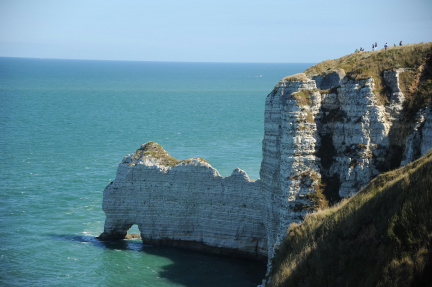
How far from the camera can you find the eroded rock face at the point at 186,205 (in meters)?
46.3

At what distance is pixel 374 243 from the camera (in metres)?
22.0

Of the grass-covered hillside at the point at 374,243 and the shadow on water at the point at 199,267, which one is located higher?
the grass-covered hillside at the point at 374,243

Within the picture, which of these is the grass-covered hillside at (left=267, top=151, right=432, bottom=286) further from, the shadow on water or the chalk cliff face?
the shadow on water

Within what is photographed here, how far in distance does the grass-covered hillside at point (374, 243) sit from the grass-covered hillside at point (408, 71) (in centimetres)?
1233

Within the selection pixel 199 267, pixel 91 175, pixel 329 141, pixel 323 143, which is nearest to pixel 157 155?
pixel 199 267

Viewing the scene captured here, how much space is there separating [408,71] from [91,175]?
4418 cm

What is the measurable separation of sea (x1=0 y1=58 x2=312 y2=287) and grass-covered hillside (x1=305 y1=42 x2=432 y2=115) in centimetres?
1648

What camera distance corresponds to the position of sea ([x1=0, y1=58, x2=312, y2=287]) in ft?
147

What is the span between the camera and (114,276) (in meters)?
44.3

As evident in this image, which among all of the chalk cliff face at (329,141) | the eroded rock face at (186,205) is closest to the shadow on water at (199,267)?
the eroded rock face at (186,205)

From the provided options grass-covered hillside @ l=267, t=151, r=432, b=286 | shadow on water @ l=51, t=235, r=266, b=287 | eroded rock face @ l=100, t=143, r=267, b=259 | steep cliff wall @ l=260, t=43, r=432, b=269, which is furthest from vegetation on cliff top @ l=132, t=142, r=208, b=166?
grass-covered hillside @ l=267, t=151, r=432, b=286

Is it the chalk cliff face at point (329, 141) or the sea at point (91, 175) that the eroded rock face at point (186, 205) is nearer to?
the sea at point (91, 175)

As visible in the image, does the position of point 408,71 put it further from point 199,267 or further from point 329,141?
point 199,267

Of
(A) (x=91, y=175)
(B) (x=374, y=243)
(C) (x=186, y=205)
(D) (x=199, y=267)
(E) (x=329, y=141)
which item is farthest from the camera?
Answer: (A) (x=91, y=175)
